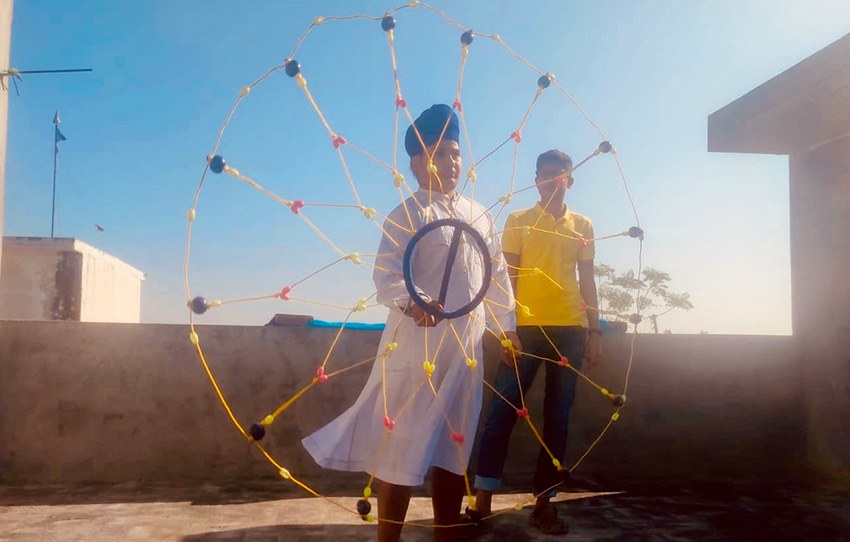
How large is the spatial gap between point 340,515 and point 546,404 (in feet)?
3.75

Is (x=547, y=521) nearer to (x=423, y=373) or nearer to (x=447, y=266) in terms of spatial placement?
(x=423, y=373)

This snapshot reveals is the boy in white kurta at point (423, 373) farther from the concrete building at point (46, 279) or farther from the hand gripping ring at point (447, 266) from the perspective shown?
the concrete building at point (46, 279)

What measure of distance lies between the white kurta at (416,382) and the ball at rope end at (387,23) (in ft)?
1.94

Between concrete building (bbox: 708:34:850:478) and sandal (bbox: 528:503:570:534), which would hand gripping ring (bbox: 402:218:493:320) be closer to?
sandal (bbox: 528:503:570:534)

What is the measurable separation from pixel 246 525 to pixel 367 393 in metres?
1.26

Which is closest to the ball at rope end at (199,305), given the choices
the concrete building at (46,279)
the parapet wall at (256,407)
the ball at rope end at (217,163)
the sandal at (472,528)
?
the ball at rope end at (217,163)

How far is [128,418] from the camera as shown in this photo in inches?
166

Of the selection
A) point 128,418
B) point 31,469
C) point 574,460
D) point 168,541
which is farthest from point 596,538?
point 31,469

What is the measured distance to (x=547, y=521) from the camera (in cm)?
321

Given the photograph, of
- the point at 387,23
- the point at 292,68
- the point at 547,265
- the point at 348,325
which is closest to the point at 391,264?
the point at 292,68

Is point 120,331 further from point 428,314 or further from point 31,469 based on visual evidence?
point 428,314

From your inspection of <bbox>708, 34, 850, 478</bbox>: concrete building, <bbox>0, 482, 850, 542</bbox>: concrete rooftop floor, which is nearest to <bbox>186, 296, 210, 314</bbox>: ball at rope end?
<bbox>0, 482, 850, 542</bbox>: concrete rooftop floor

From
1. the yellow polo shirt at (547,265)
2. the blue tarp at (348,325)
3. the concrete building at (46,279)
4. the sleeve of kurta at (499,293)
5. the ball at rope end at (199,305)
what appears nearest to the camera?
the ball at rope end at (199,305)

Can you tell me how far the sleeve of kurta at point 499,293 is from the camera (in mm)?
2648
